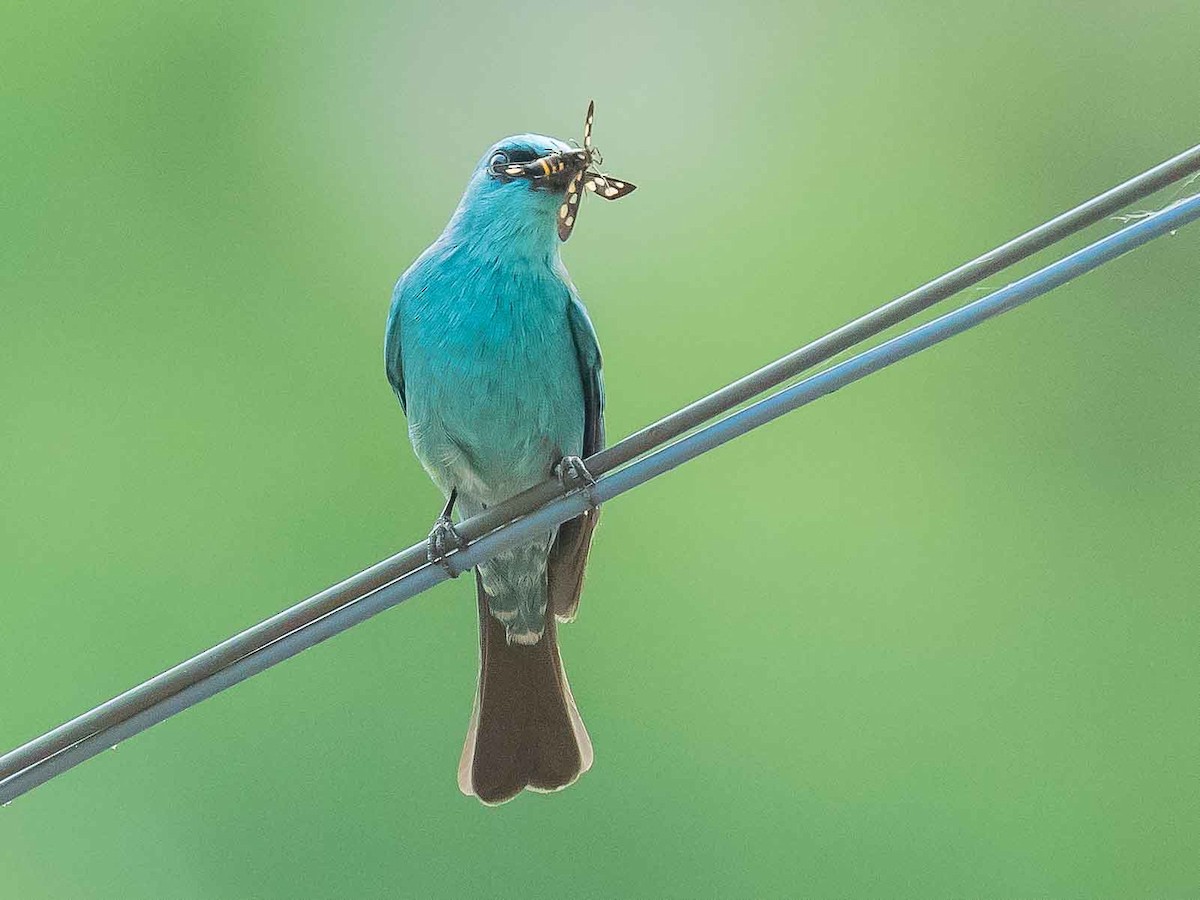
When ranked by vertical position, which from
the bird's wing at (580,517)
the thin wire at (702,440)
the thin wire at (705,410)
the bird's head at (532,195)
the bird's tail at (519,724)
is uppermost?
the bird's head at (532,195)

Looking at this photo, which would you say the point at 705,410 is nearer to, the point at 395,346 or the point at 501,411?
the point at 501,411

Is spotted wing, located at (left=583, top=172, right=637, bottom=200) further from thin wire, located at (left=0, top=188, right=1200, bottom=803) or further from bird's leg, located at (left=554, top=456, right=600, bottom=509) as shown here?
thin wire, located at (left=0, top=188, right=1200, bottom=803)

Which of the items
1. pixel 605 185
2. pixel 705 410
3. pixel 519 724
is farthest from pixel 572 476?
pixel 705 410

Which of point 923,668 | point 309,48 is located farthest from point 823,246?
point 309,48

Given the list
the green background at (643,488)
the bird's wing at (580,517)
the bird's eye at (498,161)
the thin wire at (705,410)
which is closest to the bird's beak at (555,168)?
the bird's eye at (498,161)

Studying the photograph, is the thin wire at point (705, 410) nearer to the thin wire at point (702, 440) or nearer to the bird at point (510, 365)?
the thin wire at point (702, 440)

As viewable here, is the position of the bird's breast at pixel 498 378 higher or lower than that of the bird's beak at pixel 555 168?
lower
